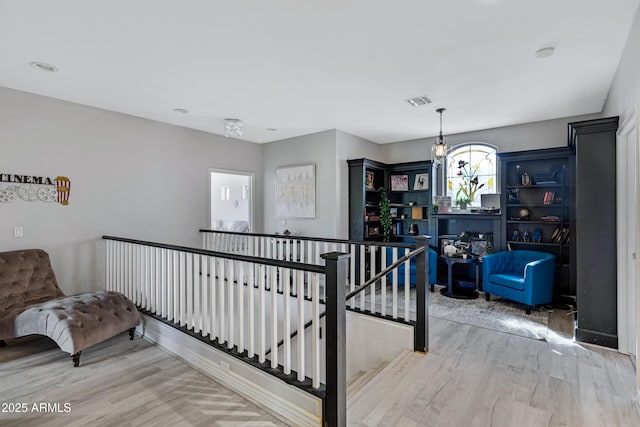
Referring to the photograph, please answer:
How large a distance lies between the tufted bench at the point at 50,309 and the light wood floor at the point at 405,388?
261mm

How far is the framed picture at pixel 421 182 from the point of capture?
6031 millimetres

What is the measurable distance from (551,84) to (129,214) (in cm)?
561

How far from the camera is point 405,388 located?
2.39 meters

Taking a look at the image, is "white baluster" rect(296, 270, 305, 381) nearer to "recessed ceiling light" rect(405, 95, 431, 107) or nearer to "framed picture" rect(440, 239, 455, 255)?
"recessed ceiling light" rect(405, 95, 431, 107)

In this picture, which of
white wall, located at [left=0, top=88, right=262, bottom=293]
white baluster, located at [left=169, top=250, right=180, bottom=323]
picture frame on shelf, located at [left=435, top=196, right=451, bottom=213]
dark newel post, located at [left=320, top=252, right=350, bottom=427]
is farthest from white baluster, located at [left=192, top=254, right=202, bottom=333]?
picture frame on shelf, located at [left=435, top=196, right=451, bottom=213]

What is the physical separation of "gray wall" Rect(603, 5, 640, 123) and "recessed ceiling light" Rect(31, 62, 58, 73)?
489 cm

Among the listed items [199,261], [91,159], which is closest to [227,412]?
[199,261]

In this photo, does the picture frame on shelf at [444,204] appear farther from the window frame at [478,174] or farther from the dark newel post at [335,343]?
the dark newel post at [335,343]

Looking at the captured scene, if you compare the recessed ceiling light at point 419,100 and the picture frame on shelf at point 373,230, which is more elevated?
the recessed ceiling light at point 419,100

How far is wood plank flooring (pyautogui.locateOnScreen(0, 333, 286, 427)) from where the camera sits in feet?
7.13

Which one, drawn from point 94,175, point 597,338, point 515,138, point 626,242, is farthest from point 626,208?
point 94,175

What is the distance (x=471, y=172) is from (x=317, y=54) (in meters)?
4.04

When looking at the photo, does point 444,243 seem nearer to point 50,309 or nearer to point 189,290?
point 189,290

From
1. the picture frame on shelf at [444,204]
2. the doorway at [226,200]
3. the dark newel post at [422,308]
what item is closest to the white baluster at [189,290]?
the dark newel post at [422,308]
